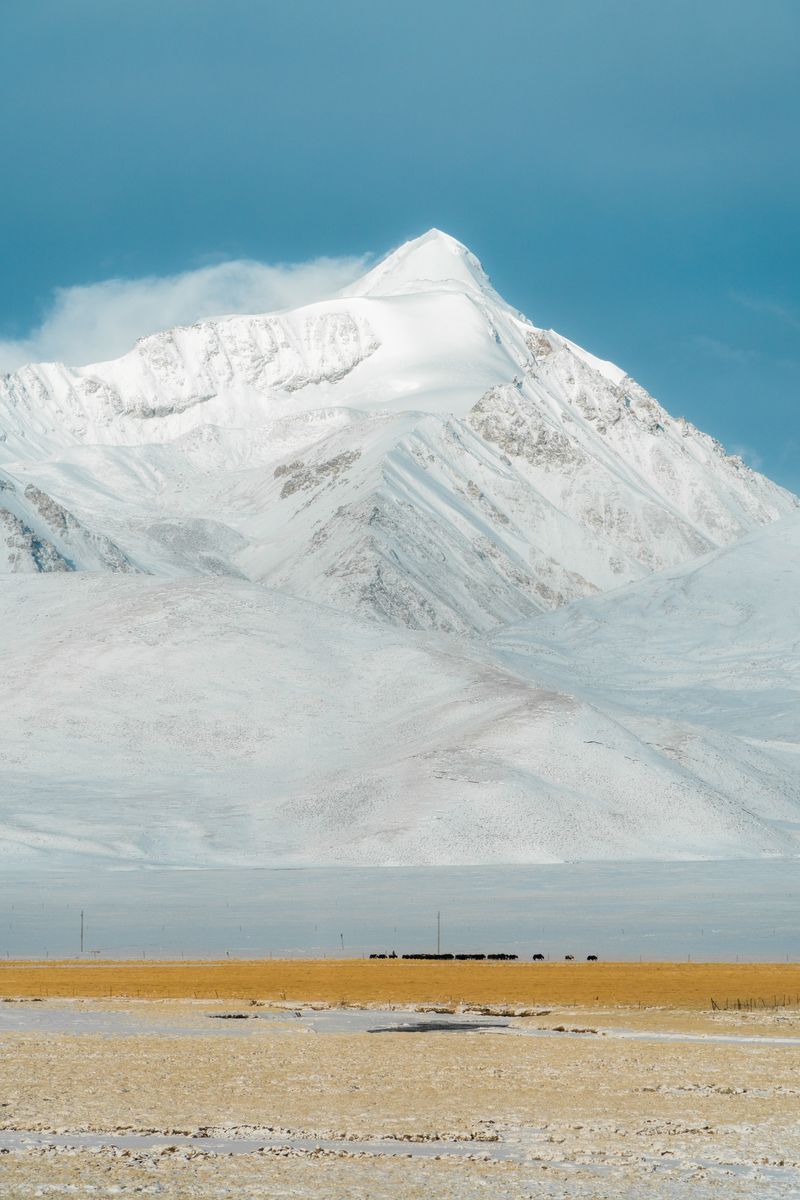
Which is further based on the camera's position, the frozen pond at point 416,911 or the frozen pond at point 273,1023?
the frozen pond at point 416,911

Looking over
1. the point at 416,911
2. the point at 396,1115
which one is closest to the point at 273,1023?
the point at 396,1115

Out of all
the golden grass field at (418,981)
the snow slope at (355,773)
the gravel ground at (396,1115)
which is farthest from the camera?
the snow slope at (355,773)

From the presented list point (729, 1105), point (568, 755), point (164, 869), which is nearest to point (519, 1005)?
point (729, 1105)

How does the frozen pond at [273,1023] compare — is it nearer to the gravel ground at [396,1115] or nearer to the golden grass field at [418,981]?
the gravel ground at [396,1115]

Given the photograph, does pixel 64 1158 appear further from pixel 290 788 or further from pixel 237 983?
pixel 290 788

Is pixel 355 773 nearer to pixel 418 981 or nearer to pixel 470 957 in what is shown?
pixel 470 957

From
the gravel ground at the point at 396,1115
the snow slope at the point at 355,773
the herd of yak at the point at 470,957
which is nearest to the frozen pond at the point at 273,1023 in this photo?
the gravel ground at the point at 396,1115
